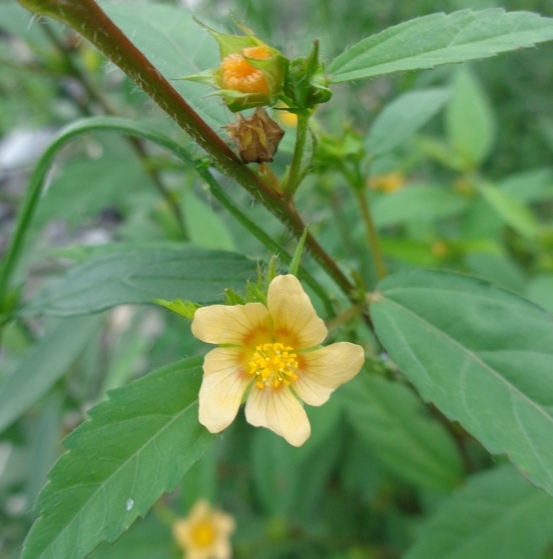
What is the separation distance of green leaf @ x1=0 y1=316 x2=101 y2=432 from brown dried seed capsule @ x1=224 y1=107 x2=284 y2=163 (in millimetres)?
837

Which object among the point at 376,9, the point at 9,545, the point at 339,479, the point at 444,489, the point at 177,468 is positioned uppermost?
the point at 177,468

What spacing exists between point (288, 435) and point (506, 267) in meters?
1.31

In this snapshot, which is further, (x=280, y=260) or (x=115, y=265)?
(x=115, y=265)

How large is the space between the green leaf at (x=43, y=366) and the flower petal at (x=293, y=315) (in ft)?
2.40

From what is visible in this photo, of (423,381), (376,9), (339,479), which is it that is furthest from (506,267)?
(376,9)

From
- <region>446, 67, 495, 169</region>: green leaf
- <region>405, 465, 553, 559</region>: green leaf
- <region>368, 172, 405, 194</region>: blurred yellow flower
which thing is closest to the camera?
<region>405, 465, 553, 559</region>: green leaf

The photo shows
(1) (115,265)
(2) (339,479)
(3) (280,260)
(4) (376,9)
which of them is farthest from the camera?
(4) (376,9)

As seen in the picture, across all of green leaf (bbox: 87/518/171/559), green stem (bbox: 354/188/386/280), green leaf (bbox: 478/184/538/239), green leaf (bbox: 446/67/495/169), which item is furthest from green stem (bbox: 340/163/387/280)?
green leaf (bbox: 87/518/171/559)

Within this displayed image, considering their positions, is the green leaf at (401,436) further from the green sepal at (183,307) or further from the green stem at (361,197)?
the green sepal at (183,307)

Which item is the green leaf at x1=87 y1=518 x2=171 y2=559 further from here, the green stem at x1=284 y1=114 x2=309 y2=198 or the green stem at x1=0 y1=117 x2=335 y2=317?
the green stem at x1=284 y1=114 x2=309 y2=198

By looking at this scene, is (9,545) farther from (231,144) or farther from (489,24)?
(489,24)

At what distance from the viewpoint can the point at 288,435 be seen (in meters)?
0.72

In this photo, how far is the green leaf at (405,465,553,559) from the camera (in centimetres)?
115

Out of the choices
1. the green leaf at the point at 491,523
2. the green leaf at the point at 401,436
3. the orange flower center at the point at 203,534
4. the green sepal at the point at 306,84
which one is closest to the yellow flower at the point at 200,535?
the orange flower center at the point at 203,534
